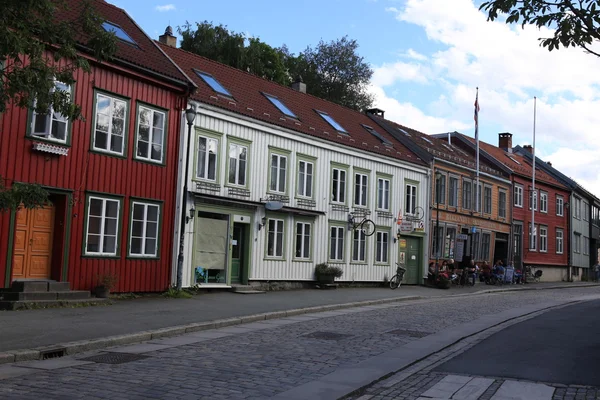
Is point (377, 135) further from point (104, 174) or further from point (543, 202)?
point (543, 202)

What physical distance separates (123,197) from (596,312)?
554 inches

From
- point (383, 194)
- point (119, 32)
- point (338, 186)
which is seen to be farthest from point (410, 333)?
point (383, 194)

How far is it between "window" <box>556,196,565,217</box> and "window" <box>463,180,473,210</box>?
15107 mm

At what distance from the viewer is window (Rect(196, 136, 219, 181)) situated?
70.9 feet

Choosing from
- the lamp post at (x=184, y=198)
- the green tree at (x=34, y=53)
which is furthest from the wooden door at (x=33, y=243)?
the green tree at (x=34, y=53)

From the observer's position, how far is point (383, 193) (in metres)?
30.8

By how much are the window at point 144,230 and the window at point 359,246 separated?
11.1m

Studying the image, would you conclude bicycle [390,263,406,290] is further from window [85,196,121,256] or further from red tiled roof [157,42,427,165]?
window [85,196,121,256]

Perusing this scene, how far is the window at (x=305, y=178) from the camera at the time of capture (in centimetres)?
2605

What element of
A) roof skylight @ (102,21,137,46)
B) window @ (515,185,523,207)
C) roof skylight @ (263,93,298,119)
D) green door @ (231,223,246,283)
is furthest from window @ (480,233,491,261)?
roof skylight @ (102,21,137,46)

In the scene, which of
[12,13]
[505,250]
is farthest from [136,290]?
[505,250]

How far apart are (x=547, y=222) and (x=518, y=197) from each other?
5270 millimetres

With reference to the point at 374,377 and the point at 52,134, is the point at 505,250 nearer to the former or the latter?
the point at 52,134

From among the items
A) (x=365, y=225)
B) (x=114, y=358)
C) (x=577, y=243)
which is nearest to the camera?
(x=114, y=358)
